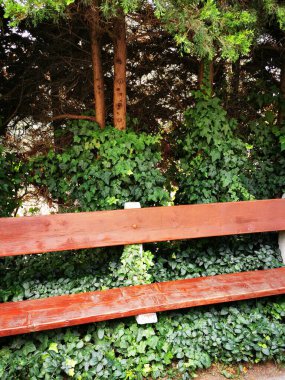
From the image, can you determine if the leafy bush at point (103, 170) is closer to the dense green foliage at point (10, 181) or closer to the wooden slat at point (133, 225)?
the dense green foliage at point (10, 181)

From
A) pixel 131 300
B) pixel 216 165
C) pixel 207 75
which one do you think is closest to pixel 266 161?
pixel 216 165

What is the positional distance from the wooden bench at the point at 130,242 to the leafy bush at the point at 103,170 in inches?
15.4

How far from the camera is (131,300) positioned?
247 centimetres

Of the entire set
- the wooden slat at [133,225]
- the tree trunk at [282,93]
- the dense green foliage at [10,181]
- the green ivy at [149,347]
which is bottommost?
the green ivy at [149,347]

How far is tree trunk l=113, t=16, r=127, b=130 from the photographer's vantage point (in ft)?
10.2

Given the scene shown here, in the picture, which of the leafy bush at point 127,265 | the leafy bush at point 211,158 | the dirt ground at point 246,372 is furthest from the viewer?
the leafy bush at point 211,158

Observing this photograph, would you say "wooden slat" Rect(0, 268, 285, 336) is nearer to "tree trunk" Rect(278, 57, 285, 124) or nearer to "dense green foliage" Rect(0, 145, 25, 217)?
"dense green foliage" Rect(0, 145, 25, 217)

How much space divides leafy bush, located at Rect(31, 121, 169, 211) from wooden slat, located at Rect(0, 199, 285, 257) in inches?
14.2

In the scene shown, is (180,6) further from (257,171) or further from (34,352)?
(34,352)

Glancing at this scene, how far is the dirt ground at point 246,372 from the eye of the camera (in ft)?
8.09

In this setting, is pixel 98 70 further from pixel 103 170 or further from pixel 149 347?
pixel 149 347

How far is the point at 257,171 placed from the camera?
4012 mm

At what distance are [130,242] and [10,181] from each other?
4.76 ft

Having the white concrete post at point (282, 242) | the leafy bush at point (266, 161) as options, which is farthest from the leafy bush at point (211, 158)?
the white concrete post at point (282, 242)
